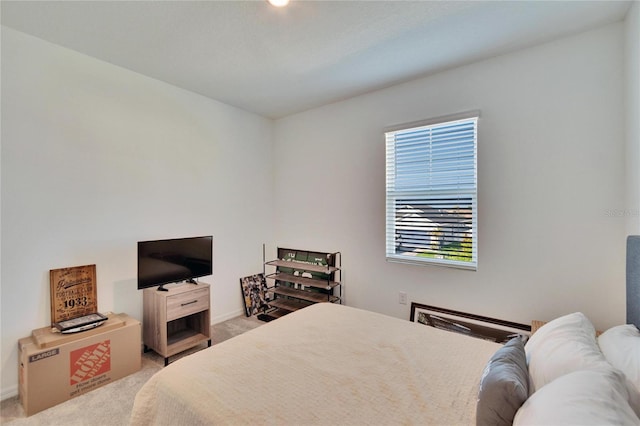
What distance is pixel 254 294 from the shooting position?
394 cm

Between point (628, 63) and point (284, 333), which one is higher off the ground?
point (628, 63)

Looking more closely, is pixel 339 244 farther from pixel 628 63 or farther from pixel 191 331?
pixel 628 63

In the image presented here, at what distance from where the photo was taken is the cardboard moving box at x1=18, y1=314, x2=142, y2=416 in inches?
77.6

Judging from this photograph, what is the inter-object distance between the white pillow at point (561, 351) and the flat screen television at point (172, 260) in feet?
9.21

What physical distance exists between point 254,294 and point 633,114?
4008 mm

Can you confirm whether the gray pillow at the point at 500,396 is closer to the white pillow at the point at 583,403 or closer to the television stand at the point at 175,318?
the white pillow at the point at 583,403

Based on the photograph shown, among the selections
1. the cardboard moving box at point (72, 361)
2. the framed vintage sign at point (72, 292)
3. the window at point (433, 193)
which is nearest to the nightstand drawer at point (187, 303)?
the cardboard moving box at point (72, 361)

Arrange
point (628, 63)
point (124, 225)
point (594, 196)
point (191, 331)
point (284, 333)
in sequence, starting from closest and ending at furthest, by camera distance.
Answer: point (284, 333)
point (628, 63)
point (594, 196)
point (124, 225)
point (191, 331)

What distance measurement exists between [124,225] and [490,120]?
3.55 meters

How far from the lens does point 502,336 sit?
248cm

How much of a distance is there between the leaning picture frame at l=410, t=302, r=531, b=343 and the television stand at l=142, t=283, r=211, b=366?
215 cm

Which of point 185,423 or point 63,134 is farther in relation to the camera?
point 63,134

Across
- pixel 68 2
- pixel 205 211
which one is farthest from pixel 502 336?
pixel 68 2

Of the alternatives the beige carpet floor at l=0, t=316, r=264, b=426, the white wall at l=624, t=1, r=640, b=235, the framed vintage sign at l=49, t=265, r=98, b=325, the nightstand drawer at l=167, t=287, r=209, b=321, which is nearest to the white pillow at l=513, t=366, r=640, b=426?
the white wall at l=624, t=1, r=640, b=235
